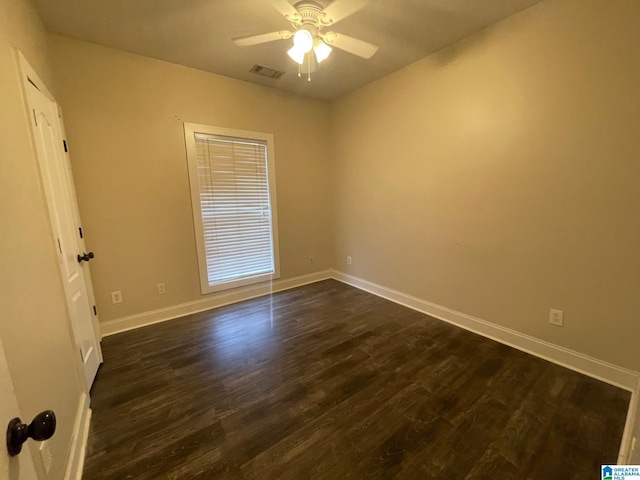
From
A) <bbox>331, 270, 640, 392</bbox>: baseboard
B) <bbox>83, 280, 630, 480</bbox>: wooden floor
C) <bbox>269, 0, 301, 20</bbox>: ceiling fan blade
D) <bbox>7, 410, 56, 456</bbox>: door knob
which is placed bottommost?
<bbox>83, 280, 630, 480</bbox>: wooden floor

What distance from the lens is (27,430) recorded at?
526mm

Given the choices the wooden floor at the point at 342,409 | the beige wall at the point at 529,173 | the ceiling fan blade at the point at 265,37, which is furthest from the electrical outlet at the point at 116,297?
the beige wall at the point at 529,173

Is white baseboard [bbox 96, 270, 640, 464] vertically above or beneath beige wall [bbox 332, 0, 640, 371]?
beneath

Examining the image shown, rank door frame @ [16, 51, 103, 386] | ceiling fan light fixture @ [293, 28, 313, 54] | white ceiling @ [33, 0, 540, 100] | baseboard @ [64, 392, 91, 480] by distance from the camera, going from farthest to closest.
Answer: white ceiling @ [33, 0, 540, 100]
ceiling fan light fixture @ [293, 28, 313, 54]
door frame @ [16, 51, 103, 386]
baseboard @ [64, 392, 91, 480]

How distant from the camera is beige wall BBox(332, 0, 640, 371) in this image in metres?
1.84

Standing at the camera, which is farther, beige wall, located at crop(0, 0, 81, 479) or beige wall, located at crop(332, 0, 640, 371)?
beige wall, located at crop(332, 0, 640, 371)

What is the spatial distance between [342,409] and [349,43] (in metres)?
2.57

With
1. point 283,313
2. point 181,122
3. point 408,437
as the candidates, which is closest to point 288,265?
point 283,313

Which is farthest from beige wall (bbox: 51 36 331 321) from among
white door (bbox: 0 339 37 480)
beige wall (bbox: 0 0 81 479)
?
white door (bbox: 0 339 37 480)

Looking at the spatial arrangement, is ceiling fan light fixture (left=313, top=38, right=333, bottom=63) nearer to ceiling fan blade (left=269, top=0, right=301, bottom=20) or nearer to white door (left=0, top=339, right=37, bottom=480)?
ceiling fan blade (left=269, top=0, right=301, bottom=20)

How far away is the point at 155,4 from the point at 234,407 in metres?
2.95

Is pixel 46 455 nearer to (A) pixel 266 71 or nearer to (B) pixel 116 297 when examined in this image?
(B) pixel 116 297

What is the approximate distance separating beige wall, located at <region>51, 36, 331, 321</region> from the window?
0.12 meters

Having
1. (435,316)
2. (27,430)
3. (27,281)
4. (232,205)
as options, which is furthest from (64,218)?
(435,316)
